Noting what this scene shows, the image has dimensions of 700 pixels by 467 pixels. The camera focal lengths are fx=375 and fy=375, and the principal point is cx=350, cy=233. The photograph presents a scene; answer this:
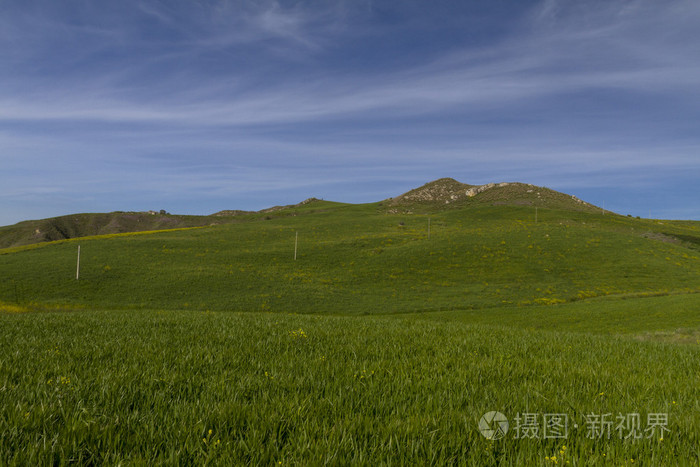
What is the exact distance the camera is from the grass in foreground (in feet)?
10.0

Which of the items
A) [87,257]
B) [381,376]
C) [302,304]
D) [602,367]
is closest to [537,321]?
[302,304]

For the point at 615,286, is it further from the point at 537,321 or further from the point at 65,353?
the point at 65,353

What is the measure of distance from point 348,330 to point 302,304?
1430 inches

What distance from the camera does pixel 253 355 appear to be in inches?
258

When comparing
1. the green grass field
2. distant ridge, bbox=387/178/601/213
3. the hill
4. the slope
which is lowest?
the slope
